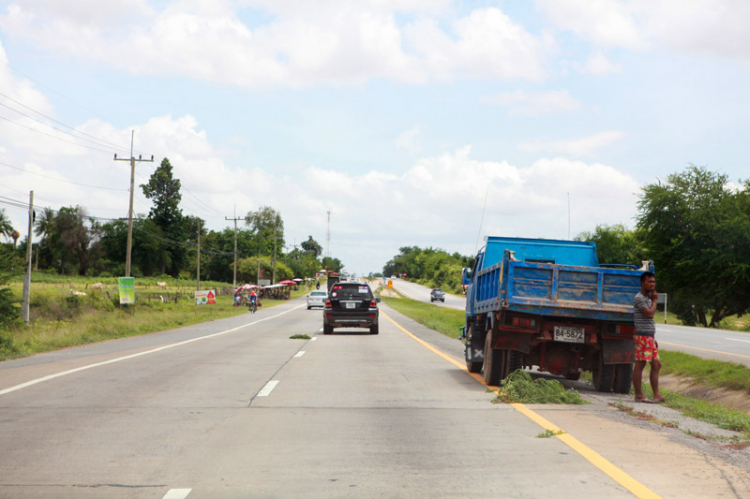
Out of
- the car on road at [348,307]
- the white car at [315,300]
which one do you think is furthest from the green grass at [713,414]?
the white car at [315,300]

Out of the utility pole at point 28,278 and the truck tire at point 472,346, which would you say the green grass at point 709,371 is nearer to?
the truck tire at point 472,346

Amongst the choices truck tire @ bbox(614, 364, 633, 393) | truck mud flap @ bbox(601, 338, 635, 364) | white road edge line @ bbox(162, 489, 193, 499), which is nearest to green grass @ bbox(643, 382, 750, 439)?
truck tire @ bbox(614, 364, 633, 393)

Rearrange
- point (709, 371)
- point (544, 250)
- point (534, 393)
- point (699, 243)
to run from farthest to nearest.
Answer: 1. point (699, 243)
2. point (709, 371)
3. point (544, 250)
4. point (534, 393)

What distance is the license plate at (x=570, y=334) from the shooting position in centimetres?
1120

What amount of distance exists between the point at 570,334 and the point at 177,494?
7296 mm

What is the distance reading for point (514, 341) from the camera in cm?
1142

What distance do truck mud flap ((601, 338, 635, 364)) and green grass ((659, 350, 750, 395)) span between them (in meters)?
2.78

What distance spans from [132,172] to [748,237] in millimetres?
38705

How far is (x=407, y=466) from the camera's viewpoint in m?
6.36

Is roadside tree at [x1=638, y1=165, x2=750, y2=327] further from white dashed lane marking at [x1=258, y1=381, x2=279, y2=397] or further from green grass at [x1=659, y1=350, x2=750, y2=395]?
white dashed lane marking at [x1=258, y1=381, x2=279, y2=397]

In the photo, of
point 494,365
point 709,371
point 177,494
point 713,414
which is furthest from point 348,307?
point 177,494

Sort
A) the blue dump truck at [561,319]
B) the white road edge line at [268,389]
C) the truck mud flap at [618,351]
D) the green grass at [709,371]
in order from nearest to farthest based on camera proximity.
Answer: the white road edge line at [268,389] → the blue dump truck at [561,319] → the truck mud flap at [618,351] → the green grass at [709,371]

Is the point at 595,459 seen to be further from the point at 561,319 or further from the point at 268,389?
the point at 268,389

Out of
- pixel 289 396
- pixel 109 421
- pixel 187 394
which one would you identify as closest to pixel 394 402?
pixel 289 396
